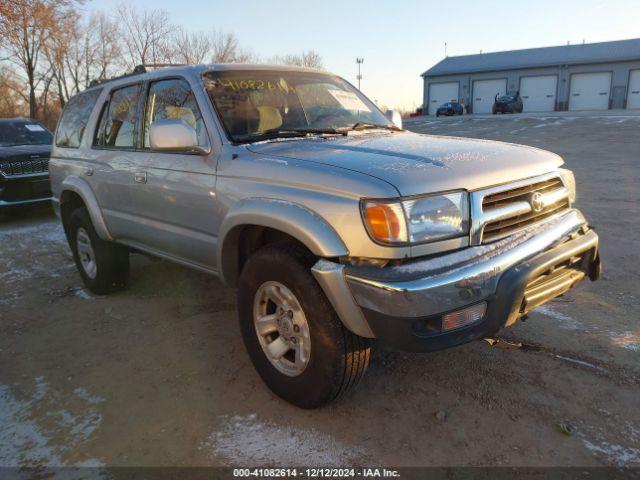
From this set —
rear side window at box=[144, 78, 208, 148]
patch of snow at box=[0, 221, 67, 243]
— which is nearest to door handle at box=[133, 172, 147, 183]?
rear side window at box=[144, 78, 208, 148]

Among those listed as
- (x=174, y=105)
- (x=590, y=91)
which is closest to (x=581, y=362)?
(x=174, y=105)

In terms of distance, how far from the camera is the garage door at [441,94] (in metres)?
43.6

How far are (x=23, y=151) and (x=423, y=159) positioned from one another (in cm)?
816

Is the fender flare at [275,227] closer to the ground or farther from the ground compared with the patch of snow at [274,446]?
farther from the ground

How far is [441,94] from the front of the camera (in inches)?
1756

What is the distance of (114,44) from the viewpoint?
36938 millimetres

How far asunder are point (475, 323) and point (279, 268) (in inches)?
38.7

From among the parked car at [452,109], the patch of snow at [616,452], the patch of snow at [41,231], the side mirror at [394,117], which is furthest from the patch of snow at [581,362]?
the parked car at [452,109]

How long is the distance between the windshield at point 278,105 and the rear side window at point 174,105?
6.2 inches

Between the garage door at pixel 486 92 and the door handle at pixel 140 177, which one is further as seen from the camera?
the garage door at pixel 486 92

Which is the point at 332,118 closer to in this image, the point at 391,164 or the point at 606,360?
the point at 391,164

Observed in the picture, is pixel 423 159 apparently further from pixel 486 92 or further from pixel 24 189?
pixel 486 92

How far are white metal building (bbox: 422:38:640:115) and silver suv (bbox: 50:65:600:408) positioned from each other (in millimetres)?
40678

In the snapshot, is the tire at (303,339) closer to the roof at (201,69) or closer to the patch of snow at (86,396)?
the patch of snow at (86,396)
